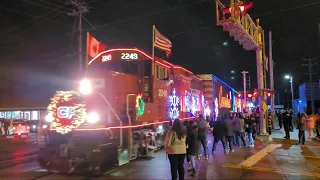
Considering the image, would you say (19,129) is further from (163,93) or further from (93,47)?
(93,47)

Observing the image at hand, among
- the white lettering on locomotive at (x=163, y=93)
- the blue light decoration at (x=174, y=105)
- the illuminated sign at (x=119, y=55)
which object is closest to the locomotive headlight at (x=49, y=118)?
the illuminated sign at (x=119, y=55)

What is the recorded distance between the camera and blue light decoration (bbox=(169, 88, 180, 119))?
610 inches

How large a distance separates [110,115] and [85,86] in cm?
130

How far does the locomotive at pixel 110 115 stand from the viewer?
32.6ft

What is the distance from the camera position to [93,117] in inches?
411

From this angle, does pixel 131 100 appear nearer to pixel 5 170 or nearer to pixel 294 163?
pixel 5 170

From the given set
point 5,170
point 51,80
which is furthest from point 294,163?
point 51,80

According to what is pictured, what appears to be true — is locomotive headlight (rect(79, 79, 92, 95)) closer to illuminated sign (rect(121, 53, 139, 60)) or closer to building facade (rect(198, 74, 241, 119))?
illuminated sign (rect(121, 53, 139, 60))

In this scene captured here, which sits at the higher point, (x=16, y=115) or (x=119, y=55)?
(x=119, y=55)

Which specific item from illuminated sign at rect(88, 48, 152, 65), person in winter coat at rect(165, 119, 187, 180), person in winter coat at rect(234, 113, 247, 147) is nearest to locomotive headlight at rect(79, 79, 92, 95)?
illuminated sign at rect(88, 48, 152, 65)

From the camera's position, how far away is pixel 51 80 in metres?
33.2

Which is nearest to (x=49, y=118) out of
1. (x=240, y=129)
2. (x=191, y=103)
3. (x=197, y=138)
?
(x=197, y=138)

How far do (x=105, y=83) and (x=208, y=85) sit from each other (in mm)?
12728

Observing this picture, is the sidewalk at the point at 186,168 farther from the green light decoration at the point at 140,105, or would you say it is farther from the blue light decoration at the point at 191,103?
the blue light decoration at the point at 191,103
